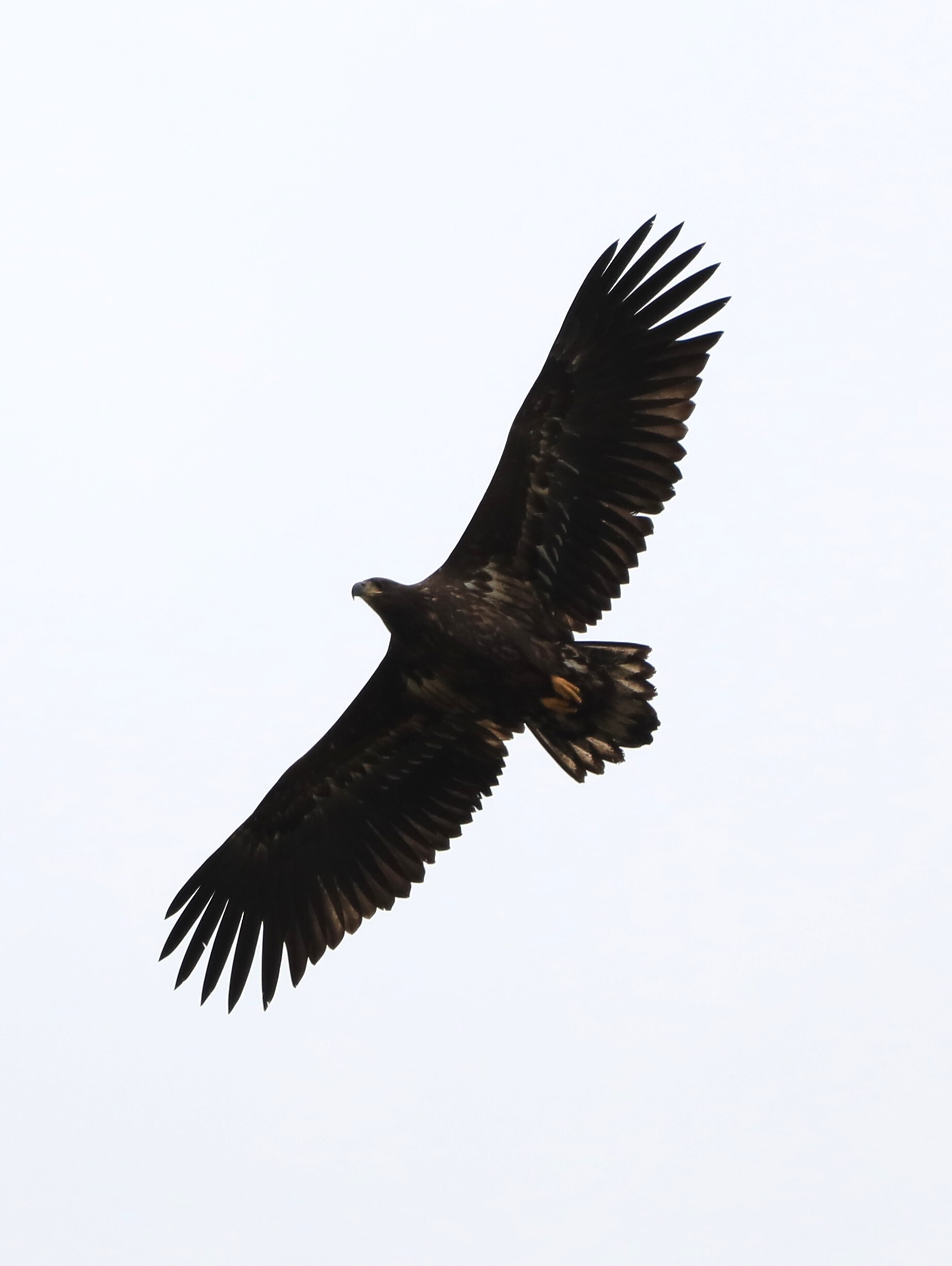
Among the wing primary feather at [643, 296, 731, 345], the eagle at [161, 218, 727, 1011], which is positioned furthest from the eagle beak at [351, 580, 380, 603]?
the wing primary feather at [643, 296, 731, 345]

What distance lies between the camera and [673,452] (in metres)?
12.2

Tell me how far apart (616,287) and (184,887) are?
4.96 metres

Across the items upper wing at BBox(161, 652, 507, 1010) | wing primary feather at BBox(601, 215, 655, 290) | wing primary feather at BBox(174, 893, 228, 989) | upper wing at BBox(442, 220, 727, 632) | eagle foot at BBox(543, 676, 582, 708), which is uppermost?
wing primary feather at BBox(601, 215, 655, 290)

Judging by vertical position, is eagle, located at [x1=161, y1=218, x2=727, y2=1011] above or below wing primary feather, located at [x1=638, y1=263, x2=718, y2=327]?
below

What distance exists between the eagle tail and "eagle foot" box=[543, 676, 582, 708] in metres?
0.04

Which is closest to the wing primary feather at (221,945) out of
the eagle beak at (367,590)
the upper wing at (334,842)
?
the upper wing at (334,842)

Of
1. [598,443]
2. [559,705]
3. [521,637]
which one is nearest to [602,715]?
[559,705]

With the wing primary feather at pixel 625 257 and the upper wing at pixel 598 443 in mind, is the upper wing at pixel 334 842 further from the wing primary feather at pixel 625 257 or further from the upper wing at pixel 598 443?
the wing primary feather at pixel 625 257

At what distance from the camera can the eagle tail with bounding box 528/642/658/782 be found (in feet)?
40.5

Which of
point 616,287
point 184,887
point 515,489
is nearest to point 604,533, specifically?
point 515,489

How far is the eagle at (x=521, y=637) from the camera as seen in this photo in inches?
480

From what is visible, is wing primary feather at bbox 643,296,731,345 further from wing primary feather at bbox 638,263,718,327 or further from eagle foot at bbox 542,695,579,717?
eagle foot at bbox 542,695,579,717

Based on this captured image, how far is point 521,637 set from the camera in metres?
12.4

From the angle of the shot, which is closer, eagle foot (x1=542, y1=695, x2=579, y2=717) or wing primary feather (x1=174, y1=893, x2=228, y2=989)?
eagle foot (x1=542, y1=695, x2=579, y2=717)
